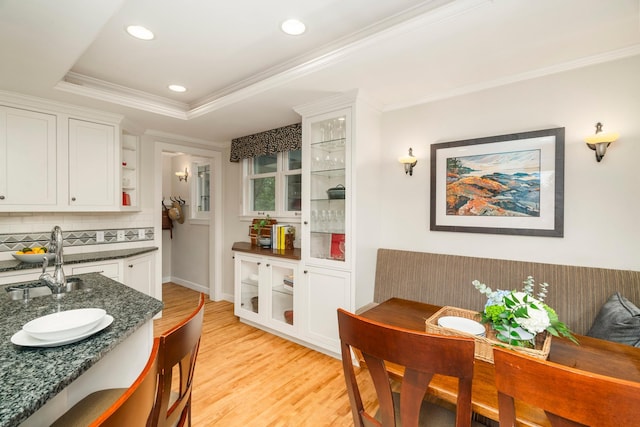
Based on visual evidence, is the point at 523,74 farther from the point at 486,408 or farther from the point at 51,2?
the point at 51,2

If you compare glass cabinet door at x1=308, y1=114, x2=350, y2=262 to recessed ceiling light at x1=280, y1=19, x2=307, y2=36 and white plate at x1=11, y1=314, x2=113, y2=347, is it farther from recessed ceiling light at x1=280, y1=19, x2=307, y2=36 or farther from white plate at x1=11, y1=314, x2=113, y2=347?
white plate at x1=11, y1=314, x2=113, y2=347

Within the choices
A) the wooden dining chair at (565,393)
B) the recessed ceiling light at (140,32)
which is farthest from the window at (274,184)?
the wooden dining chair at (565,393)

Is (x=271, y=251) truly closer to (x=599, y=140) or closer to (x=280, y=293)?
(x=280, y=293)

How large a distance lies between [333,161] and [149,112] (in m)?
1.93

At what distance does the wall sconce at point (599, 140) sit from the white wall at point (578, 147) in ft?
0.15

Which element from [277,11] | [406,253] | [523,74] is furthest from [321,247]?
[523,74]

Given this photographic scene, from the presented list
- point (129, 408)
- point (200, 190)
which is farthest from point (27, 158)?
point (129, 408)

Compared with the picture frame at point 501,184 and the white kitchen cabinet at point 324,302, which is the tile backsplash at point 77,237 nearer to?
the white kitchen cabinet at point 324,302

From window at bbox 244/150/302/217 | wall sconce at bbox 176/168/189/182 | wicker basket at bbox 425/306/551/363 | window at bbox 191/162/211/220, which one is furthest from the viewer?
wall sconce at bbox 176/168/189/182

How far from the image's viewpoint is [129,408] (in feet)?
2.02

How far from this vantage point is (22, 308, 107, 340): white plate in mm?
1032

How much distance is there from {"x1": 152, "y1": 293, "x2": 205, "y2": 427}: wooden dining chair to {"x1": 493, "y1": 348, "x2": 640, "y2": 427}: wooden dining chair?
2.99ft

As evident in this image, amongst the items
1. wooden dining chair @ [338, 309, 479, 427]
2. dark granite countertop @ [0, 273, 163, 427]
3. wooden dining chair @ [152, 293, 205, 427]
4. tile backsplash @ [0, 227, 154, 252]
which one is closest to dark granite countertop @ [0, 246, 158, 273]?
tile backsplash @ [0, 227, 154, 252]

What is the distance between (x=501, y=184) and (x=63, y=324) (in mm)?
2682
